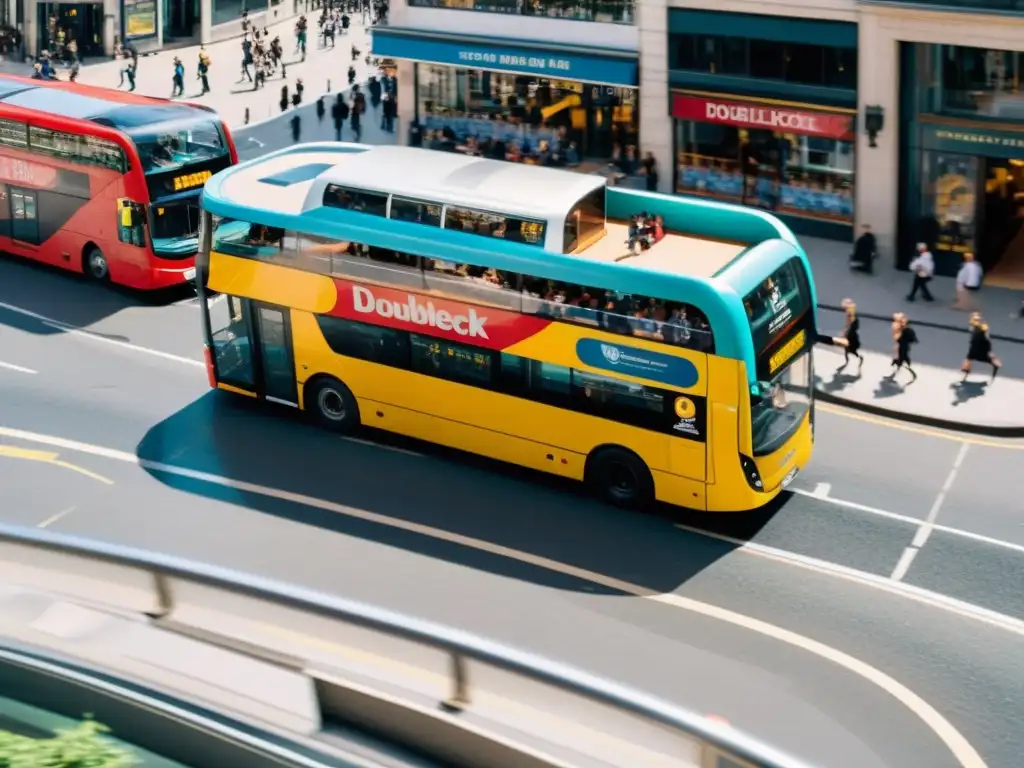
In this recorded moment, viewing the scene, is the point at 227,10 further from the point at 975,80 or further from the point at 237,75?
the point at 975,80

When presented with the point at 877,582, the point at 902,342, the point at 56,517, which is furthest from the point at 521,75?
the point at 877,582

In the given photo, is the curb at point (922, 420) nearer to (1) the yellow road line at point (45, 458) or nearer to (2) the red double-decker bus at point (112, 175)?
(1) the yellow road line at point (45, 458)

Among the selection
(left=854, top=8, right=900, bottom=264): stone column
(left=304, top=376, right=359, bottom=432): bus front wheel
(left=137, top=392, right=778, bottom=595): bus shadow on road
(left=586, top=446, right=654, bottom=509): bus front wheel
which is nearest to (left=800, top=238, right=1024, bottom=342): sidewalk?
(left=854, top=8, right=900, bottom=264): stone column

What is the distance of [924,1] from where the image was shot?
98.2 feet

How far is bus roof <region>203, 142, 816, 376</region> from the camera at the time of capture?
759 inches

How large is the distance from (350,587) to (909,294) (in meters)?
15.2

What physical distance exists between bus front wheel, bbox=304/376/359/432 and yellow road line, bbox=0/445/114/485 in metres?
3.25

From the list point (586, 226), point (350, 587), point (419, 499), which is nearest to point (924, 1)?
point (586, 226)

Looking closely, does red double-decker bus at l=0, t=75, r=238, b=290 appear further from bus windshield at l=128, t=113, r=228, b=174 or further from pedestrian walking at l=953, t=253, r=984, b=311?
pedestrian walking at l=953, t=253, r=984, b=311

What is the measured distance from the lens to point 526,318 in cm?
2084

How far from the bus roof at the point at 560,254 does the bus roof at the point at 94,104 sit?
5530 mm

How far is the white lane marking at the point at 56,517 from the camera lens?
2100 cm

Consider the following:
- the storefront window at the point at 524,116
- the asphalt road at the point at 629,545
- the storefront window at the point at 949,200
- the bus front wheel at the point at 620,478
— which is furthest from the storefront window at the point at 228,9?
the bus front wheel at the point at 620,478

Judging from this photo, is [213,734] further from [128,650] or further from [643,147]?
[643,147]
